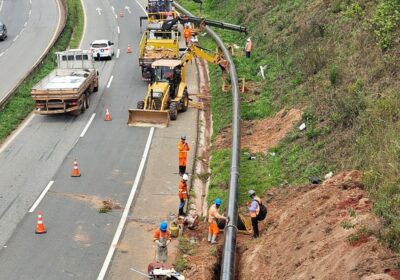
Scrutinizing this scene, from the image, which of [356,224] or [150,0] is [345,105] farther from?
[150,0]

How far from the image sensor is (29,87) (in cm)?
3647

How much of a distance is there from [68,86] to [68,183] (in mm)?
9327

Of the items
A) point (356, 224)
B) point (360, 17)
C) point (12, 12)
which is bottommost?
point (12, 12)

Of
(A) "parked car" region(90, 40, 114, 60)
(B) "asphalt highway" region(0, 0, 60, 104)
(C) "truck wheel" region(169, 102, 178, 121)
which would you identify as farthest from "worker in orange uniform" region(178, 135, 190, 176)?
(A) "parked car" region(90, 40, 114, 60)

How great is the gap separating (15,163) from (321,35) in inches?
635

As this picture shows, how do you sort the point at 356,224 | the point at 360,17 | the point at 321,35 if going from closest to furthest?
the point at 356,224 → the point at 360,17 → the point at 321,35

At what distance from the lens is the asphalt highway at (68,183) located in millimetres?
18922

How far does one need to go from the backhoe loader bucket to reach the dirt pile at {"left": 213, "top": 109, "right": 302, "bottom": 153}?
11.2ft

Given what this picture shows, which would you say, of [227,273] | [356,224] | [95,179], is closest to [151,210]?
[95,179]

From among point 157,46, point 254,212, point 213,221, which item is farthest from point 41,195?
point 157,46

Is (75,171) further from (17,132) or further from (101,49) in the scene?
(101,49)

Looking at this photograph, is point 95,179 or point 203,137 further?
point 203,137

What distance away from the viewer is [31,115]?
109 feet

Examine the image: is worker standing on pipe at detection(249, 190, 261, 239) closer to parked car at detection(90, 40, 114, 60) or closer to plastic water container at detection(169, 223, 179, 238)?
plastic water container at detection(169, 223, 179, 238)
